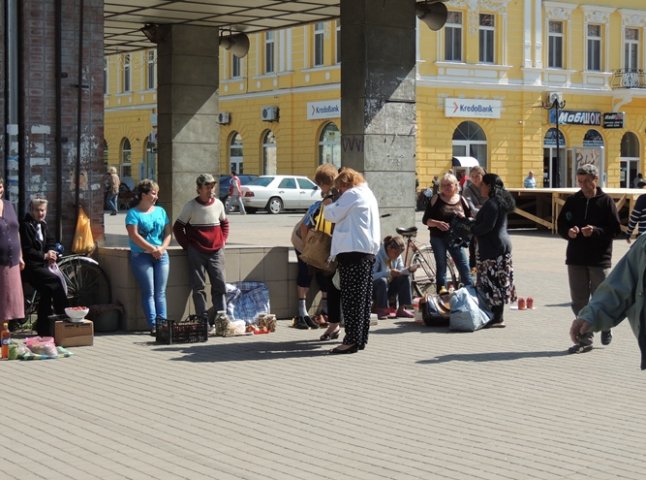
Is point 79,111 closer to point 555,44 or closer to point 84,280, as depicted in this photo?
point 84,280

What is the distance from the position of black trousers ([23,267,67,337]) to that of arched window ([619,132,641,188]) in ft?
143

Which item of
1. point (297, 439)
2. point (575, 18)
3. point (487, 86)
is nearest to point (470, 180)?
point (297, 439)

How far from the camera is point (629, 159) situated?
5400 cm

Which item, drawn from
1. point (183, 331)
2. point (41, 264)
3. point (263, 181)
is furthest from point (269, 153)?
point (183, 331)

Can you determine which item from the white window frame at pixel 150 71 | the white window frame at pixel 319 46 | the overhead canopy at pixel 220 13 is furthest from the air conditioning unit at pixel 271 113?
the overhead canopy at pixel 220 13

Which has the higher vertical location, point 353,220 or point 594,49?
point 594,49

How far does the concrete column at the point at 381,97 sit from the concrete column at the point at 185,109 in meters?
6.05

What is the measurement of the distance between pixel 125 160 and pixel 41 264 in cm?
4626

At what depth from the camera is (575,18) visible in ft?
169

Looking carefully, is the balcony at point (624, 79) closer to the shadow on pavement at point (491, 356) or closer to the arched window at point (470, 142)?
the arched window at point (470, 142)

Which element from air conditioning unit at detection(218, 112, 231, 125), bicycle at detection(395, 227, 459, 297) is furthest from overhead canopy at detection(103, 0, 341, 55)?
air conditioning unit at detection(218, 112, 231, 125)

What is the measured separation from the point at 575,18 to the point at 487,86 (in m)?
5.61

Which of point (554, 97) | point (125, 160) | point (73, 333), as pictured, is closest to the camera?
point (73, 333)

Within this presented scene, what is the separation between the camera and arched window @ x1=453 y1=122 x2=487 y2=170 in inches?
1924
